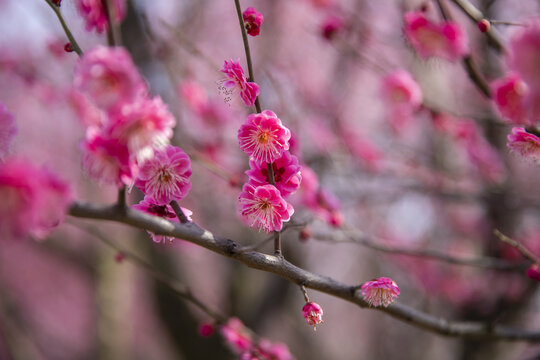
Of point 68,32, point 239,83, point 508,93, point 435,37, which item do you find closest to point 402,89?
point 435,37

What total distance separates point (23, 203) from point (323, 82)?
5.72 metres

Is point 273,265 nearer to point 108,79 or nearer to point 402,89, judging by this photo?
point 108,79

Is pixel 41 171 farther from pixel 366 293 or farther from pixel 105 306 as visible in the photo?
pixel 105 306

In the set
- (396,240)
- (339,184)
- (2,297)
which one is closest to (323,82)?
(396,240)

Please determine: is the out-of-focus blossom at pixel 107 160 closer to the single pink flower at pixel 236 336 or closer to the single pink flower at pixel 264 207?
the single pink flower at pixel 264 207

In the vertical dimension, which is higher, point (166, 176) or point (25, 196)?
point (166, 176)

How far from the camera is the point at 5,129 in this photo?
0.92 m

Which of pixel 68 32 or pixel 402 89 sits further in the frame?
pixel 402 89

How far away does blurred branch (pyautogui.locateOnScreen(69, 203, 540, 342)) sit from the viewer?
0.85 meters

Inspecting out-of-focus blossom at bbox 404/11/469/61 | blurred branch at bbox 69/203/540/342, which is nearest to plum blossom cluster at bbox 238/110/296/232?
blurred branch at bbox 69/203/540/342

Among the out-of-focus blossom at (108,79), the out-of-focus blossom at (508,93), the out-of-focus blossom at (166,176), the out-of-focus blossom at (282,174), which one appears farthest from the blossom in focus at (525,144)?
the out-of-focus blossom at (108,79)

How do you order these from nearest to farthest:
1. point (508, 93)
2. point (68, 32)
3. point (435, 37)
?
point (68, 32) < point (508, 93) < point (435, 37)

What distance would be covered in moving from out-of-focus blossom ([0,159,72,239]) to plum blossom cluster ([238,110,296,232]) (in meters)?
0.45

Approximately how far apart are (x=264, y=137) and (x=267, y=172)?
10 centimetres
